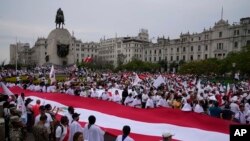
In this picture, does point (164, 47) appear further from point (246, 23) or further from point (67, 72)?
point (67, 72)

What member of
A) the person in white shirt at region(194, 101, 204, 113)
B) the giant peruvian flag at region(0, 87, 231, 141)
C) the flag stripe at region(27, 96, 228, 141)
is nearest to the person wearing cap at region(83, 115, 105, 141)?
the giant peruvian flag at region(0, 87, 231, 141)

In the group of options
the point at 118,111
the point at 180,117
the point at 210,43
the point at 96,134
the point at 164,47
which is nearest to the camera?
the point at 96,134

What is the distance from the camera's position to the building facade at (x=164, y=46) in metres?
51.1

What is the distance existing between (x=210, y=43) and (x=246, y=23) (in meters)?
15.6

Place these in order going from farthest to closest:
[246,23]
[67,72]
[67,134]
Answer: [246,23] < [67,72] < [67,134]

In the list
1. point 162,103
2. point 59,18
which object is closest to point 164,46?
point 59,18

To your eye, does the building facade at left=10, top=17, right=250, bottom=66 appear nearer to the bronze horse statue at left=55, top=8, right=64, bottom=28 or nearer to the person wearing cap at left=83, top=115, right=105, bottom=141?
the bronze horse statue at left=55, top=8, right=64, bottom=28

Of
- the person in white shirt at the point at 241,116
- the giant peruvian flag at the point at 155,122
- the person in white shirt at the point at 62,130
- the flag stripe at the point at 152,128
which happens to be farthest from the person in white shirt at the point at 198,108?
the person in white shirt at the point at 62,130

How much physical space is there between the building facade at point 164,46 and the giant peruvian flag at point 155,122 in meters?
38.2

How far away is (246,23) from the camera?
3526 inches

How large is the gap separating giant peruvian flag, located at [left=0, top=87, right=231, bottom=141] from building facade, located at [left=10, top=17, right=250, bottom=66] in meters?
38.2

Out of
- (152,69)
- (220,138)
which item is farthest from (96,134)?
(152,69)

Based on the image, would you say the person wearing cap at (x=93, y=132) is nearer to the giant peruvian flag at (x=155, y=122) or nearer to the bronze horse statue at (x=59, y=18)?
the giant peruvian flag at (x=155, y=122)

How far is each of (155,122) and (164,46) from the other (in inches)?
4634
